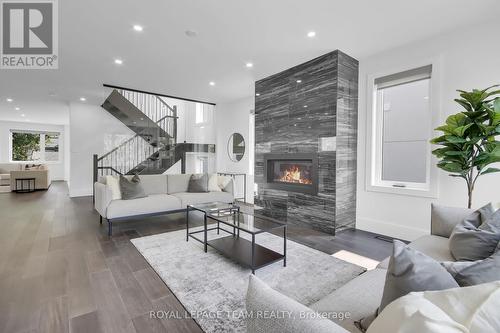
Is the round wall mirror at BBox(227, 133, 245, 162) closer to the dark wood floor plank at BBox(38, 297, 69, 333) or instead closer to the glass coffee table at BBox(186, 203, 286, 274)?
the glass coffee table at BBox(186, 203, 286, 274)

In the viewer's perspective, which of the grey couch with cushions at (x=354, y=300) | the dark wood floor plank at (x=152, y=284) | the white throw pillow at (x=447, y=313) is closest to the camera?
the white throw pillow at (x=447, y=313)

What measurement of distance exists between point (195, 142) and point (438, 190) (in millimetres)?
5851

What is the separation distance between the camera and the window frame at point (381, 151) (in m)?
3.22

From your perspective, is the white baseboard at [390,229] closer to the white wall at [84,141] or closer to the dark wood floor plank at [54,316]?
the dark wood floor plank at [54,316]

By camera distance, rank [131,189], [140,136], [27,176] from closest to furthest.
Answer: [131,189]
[140,136]
[27,176]

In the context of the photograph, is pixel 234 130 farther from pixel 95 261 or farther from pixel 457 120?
pixel 457 120

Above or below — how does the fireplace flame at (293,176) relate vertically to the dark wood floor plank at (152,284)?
above

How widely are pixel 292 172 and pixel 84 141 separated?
6.35 metres

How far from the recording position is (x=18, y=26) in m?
3.04

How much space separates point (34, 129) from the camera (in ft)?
35.4

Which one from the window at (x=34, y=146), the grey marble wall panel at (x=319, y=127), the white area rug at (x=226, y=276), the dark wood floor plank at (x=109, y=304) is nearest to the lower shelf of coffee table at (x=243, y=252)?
the white area rug at (x=226, y=276)

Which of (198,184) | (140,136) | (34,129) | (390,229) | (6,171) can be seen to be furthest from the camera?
(34,129)

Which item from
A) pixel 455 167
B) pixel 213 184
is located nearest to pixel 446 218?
pixel 455 167

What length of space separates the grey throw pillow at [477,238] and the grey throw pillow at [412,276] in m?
1.13
